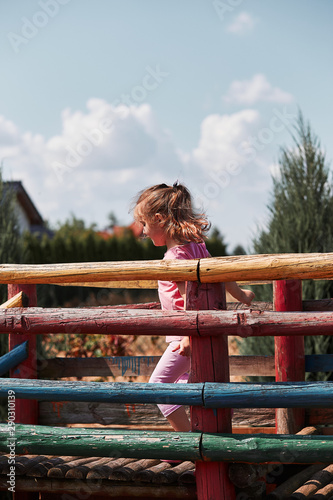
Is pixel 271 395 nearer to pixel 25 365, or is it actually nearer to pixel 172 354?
pixel 172 354

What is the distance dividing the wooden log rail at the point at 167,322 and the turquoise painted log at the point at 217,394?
0.27 meters

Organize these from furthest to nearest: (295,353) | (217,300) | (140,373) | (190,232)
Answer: (140,373) < (295,353) < (190,232) < (217,300)

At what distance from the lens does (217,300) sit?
9.91 ft

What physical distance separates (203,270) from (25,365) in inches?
73.2

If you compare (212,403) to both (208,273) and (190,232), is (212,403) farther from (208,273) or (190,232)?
(190,232)

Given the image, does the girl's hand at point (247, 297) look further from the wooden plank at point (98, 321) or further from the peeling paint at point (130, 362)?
the peeling paint at point (130, 362)

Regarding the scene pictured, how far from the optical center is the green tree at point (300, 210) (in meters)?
6.27

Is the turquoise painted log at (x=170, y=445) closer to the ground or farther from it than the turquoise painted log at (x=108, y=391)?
closer to the ground

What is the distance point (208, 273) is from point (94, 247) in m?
18.3

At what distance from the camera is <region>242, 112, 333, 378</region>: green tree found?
627 cm

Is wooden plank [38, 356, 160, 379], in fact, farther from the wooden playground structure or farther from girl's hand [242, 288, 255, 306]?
girl's hand [242, 288, 255, 306]

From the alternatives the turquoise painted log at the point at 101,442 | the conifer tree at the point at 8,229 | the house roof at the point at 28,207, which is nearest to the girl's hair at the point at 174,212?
the turquoise painted log at the point at 101,442

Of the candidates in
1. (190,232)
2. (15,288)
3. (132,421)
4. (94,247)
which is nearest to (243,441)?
(190,232)

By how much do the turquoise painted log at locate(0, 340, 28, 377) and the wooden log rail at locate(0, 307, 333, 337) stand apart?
66 cm
